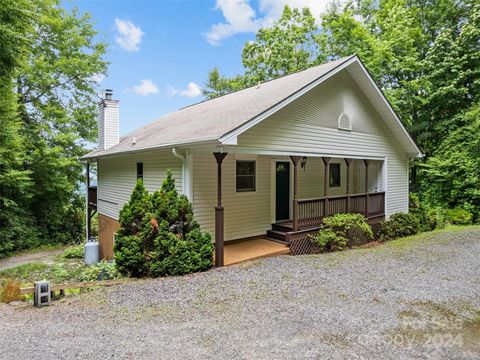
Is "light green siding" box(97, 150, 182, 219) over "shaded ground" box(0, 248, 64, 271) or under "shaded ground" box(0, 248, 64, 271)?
over

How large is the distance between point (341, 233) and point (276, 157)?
10.4 ft

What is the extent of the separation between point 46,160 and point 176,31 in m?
11.9

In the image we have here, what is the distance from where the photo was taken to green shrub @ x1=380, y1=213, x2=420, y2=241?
36.1 feet

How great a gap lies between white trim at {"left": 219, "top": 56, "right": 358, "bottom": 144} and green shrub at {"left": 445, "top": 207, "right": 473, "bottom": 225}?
9.38 m

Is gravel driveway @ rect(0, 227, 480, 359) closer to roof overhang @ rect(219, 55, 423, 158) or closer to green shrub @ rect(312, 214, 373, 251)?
green shrub @ rect(312, 214, 373, 251)

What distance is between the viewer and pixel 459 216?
13727 millimetres

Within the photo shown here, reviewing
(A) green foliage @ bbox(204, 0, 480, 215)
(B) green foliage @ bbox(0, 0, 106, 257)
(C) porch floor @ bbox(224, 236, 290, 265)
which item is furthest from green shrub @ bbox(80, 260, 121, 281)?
(A) green foliage @ bbox(204, 0, 480, 215)

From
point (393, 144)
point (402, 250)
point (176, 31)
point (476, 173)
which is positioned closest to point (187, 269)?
point (402, 250)

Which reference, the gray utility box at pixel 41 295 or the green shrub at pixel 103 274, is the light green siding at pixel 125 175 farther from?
the gray utility box at pixel 41 295

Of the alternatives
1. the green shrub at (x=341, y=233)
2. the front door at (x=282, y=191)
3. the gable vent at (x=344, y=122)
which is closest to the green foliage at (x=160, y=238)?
the green shrub at (x=341, y=233)

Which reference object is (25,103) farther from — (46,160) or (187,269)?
(187,269)

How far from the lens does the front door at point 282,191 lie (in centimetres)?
1031

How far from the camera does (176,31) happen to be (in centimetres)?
2061

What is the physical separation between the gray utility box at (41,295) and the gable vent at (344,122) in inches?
353
